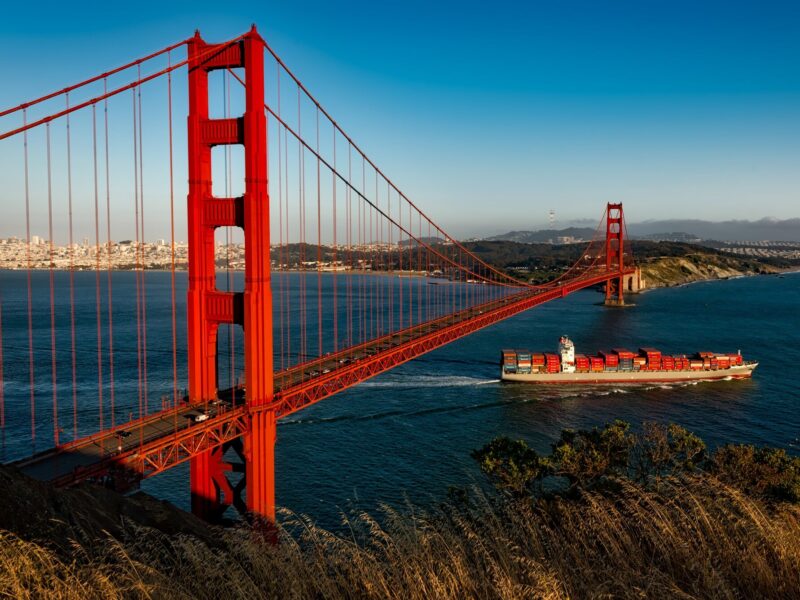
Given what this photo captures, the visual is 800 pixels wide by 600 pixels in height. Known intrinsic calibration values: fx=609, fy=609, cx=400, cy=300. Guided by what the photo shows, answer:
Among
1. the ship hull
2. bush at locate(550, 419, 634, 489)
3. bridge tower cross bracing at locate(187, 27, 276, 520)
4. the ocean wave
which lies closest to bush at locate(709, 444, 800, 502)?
bush at locate(550, 419, 634, 489)

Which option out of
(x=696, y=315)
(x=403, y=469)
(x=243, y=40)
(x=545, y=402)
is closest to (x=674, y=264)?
(x=696, y=315)

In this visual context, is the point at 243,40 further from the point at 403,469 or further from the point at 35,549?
the point at 403,469

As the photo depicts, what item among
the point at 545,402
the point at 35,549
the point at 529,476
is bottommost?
the point at 545,402

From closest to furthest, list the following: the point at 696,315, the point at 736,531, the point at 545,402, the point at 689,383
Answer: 1. the point at 736,531
2. the point at 545,402
3. the point at 689,383
4. the point at 696,315

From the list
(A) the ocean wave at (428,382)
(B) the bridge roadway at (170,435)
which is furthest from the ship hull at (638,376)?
(B) the bridge roadway at (170,435)

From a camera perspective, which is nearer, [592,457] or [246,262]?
[246,262]

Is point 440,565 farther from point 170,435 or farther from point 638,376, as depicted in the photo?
point 638,376

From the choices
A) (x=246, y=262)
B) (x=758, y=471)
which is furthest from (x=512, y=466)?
(x=246, y=262)
